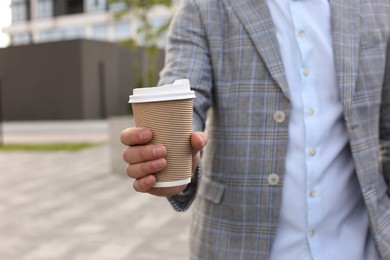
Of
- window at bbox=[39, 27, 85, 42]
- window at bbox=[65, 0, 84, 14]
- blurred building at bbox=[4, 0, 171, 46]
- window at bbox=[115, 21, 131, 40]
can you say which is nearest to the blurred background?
window at bbox=[115, 21, 131, 40]

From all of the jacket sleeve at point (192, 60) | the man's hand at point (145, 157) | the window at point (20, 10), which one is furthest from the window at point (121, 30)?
the man's hand at point (145, 157)

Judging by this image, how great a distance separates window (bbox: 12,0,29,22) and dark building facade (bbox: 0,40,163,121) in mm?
22256

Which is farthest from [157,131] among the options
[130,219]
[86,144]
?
[86,144]

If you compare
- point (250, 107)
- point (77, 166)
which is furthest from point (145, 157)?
point (77, 166)

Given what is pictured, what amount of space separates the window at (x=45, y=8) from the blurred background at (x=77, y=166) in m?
20.4

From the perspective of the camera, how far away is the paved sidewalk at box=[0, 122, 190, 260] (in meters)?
4.57

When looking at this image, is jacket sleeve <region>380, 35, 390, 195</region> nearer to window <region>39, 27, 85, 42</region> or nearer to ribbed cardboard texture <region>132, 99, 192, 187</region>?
ribbed cardboard texture <region>132, 99, 192, 187</region>

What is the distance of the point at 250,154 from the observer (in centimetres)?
136

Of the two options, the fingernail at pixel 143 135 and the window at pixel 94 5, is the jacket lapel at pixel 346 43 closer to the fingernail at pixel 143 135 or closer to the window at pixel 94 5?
the fingernail at pixel 143 135

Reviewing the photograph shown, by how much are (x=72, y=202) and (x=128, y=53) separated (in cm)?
2288

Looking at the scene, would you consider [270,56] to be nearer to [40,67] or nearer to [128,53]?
[40,67]

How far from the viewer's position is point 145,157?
103 centimetres

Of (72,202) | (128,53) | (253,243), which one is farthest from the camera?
(128,53)

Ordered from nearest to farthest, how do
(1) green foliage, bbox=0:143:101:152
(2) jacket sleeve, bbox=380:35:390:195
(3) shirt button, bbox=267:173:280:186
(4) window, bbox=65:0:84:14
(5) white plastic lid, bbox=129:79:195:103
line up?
1. (5) white plastic lid, bbox=129:79:195:103
2. (3) shirt button, bbox=267:173:280:186
3. (2) jacket sleeve, bbox=380:35:390:195
4. (1) green foliage, bbox=0:143:101:152
5. (4) window, bbox=65:0:84:14
